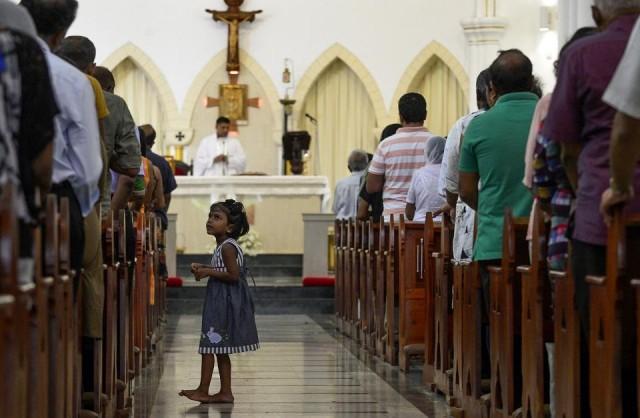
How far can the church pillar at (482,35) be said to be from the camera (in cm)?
1969

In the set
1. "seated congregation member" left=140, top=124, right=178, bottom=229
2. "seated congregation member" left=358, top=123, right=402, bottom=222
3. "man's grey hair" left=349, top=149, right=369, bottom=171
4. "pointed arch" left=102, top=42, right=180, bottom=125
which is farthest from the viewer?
"pointed arch" left=102, top=42, right=180, bottom=125

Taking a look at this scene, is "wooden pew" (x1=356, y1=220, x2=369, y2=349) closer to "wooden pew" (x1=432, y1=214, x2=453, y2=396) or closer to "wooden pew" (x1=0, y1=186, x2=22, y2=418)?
"wooden pew" (x1=432, y1=214, x2=453, y2=396)

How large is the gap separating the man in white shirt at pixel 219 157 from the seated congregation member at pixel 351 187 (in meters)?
3.97

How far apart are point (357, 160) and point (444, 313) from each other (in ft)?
19.5

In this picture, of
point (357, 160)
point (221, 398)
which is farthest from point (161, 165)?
point (221, 398)

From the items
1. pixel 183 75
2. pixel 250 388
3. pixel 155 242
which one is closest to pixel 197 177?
pixel 183 75

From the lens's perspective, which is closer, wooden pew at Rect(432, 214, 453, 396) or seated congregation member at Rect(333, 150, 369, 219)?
wooden pew at Rect(432, 214, 453, 396)

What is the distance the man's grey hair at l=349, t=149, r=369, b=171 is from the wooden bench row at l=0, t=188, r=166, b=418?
5.28m

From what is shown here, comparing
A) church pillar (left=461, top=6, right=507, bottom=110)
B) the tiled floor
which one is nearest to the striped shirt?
the tiled floor

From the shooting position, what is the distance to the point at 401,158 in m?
9.42

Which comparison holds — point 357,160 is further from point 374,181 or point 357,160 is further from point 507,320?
point 507,320

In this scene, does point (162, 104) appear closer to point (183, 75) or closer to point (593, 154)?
point (183, 75)

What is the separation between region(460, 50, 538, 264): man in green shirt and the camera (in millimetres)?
5902

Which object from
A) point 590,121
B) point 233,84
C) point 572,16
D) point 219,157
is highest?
point 233,84
